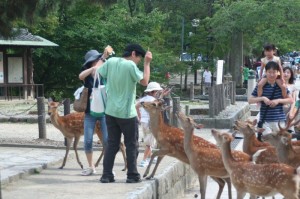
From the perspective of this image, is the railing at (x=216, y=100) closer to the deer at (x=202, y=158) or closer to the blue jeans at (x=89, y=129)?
the blue jeans at (x=89, y=129)

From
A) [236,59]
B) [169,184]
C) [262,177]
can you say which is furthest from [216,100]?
[236,59]

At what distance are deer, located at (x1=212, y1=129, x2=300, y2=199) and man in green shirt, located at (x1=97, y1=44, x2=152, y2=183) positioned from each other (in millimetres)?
1301

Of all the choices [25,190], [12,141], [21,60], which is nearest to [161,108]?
[25,190]

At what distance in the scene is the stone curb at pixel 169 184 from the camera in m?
7.48

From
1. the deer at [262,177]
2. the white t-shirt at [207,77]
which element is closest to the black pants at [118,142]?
the deer at [262,177]

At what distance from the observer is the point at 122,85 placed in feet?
25.5

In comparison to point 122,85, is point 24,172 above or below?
below

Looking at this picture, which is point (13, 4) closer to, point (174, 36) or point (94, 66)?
point (94, 66)

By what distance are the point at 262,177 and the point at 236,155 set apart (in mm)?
960

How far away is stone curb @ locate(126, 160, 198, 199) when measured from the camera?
748cm

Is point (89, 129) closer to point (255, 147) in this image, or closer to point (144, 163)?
point (144, 163)

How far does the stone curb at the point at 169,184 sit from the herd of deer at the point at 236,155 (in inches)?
9.2

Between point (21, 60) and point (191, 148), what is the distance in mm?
19815

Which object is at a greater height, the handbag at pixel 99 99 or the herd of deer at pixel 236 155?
the handbag at pixel 99 99
